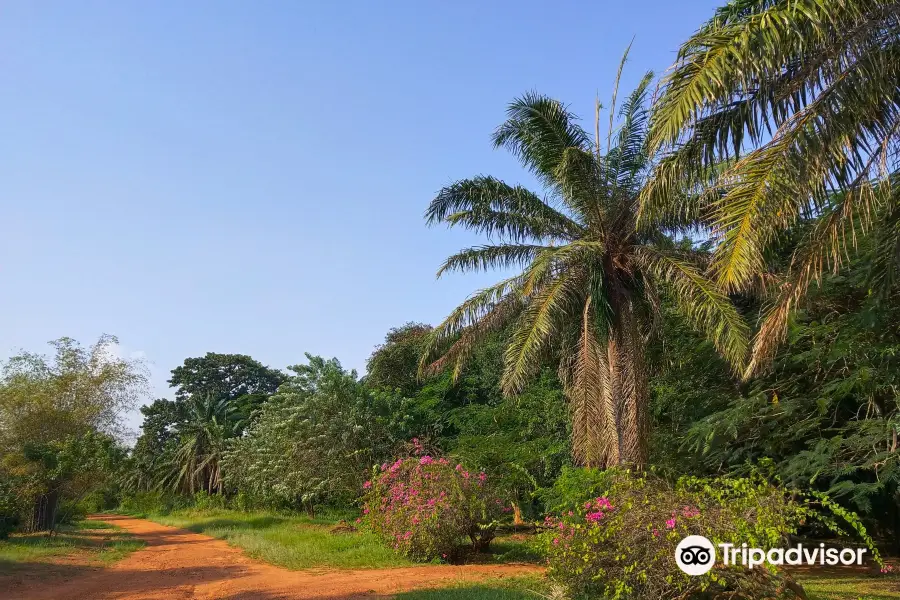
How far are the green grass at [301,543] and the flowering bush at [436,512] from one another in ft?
1.72

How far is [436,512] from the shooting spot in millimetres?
12820

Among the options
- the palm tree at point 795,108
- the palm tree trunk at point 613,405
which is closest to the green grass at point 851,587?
the palm tree trunk at point 613,405

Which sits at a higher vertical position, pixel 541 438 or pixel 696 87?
pixel 696 87

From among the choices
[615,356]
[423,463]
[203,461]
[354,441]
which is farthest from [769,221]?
[203,461]

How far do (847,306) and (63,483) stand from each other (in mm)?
21087

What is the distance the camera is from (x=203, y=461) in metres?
39.1

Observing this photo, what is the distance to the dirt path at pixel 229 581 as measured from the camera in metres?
10.0

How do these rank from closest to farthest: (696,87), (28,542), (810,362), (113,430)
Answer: (696,87) < (810,362) < (28,542) < (113,430)

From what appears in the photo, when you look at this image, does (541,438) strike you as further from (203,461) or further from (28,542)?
(203,461)

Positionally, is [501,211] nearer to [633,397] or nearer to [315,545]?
[633,397]

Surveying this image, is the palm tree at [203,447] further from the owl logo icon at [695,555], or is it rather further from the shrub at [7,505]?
the owl logo icon at [695,555]

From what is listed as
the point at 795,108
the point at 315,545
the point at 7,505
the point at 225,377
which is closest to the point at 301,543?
the point at 315,545

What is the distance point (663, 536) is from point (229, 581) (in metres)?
7.83

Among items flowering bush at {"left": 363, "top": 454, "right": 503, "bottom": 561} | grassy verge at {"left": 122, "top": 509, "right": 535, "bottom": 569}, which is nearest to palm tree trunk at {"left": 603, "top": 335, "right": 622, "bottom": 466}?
flowering bush at {"left": 363, "top": 454, "right": 503, "bottom": 561}
